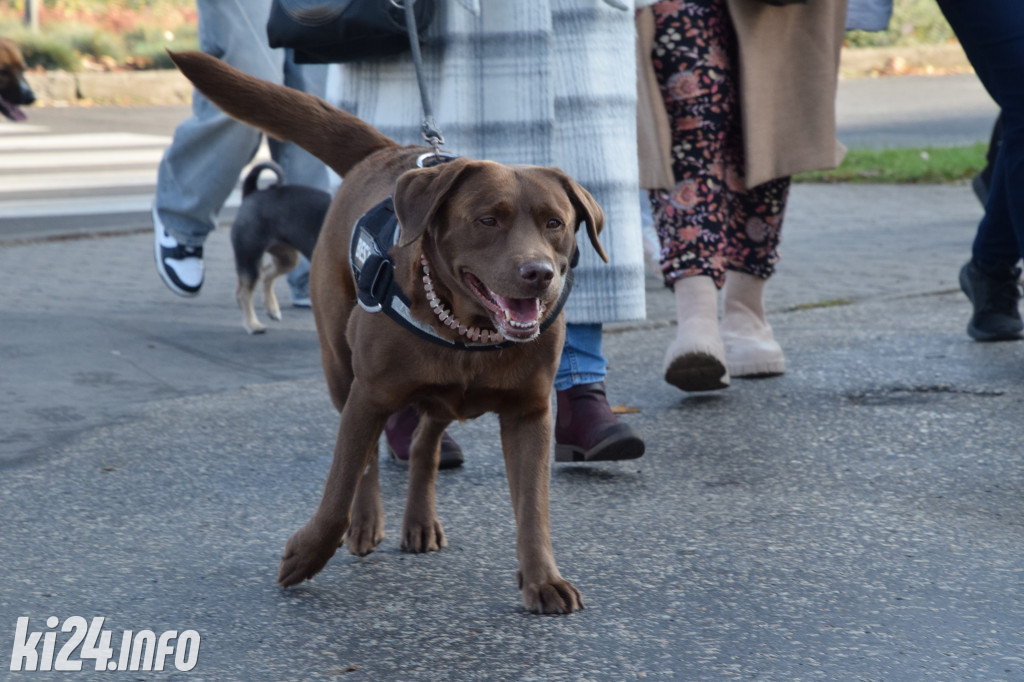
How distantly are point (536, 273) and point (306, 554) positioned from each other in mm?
758

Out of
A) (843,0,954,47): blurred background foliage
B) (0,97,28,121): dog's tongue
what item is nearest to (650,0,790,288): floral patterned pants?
(0,97,28,121): dog's tongue

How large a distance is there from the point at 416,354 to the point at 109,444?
161 cm

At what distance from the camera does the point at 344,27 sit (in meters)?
3.19

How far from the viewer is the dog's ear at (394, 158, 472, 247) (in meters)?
2.43

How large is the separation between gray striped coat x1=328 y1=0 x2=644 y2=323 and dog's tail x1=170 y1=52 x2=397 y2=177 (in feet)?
1.02

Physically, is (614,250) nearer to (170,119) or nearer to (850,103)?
(170,119)

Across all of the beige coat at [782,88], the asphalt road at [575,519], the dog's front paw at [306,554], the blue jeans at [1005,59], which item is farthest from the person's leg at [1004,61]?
the dog's front paw at [306,554]

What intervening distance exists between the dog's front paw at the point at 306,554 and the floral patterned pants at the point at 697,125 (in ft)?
6.74

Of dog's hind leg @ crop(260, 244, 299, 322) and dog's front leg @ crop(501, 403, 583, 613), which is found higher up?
dog's front leg @ crop(501, 403, 583, 613)

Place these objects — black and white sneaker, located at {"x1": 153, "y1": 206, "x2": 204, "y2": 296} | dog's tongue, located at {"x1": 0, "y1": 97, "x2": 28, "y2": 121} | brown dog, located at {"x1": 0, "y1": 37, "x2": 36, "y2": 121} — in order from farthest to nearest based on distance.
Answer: brown dog, located at {"x1": 0, "y1": 37, "x2": 36, "y2": 121}
dog's tongue, located at {"x1": 0, "y1": 97, "x2": 28, "y2": 121}
black and white sneaker, located at {"x1": 153, "y1": 206, "x2": 204, "y2": 296}

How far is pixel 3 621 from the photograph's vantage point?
2.47 meters

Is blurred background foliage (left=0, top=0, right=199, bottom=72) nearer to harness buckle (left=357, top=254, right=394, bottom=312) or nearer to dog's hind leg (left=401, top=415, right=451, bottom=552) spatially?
dog's hind leg (left=401, top=415, right=451, bottom=552)

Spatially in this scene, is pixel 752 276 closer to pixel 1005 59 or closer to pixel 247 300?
pixel 1005 59

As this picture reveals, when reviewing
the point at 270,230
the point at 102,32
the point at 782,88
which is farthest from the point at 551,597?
the point at 102,32
